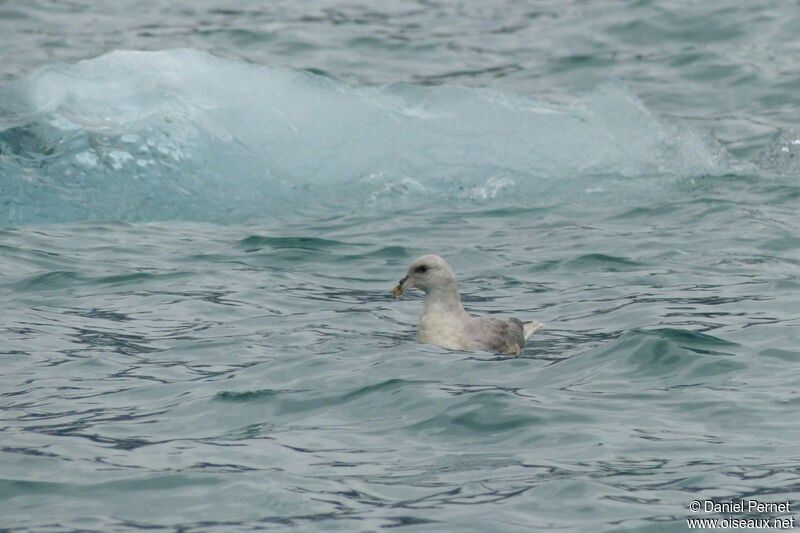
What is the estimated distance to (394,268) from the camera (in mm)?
9125

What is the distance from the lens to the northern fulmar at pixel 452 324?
6945 millimetres

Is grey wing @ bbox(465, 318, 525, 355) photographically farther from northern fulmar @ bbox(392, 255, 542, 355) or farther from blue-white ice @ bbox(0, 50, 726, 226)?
blue-white ice @ bbox(0, 50, 726, 226)

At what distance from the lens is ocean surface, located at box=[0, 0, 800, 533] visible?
192 inches

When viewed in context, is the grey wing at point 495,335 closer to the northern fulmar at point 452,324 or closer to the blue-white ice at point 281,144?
the northern fulmar at point 452,324

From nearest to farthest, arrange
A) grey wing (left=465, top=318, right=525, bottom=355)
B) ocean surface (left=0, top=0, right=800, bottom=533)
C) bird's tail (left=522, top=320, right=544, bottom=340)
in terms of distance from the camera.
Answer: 1. ocean surface (left=0, top=0, right=800, bottom=533)
2. grey wing (left=465, top=318, right=525, bottom=355)
3. bird's tail (left=522, top=320, right=544, bottom=340)

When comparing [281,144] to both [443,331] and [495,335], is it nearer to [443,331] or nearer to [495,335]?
[443,331]

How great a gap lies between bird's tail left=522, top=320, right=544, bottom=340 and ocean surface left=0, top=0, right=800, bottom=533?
86 millimetres

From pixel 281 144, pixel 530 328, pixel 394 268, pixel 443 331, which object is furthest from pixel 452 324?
pixel 281 144

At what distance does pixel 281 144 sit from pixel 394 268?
2.99m

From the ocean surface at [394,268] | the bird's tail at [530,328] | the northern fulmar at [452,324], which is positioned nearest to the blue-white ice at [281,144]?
the ocean surface at [394,268]

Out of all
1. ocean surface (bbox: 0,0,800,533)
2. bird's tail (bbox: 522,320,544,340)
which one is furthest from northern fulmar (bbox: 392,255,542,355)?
ocean surface (bbox: 0,0,800,533)

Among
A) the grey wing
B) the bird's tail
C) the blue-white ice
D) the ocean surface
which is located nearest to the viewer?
the ocean surface

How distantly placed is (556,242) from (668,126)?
352 cm

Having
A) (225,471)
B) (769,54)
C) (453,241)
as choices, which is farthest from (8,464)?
(769,54)
